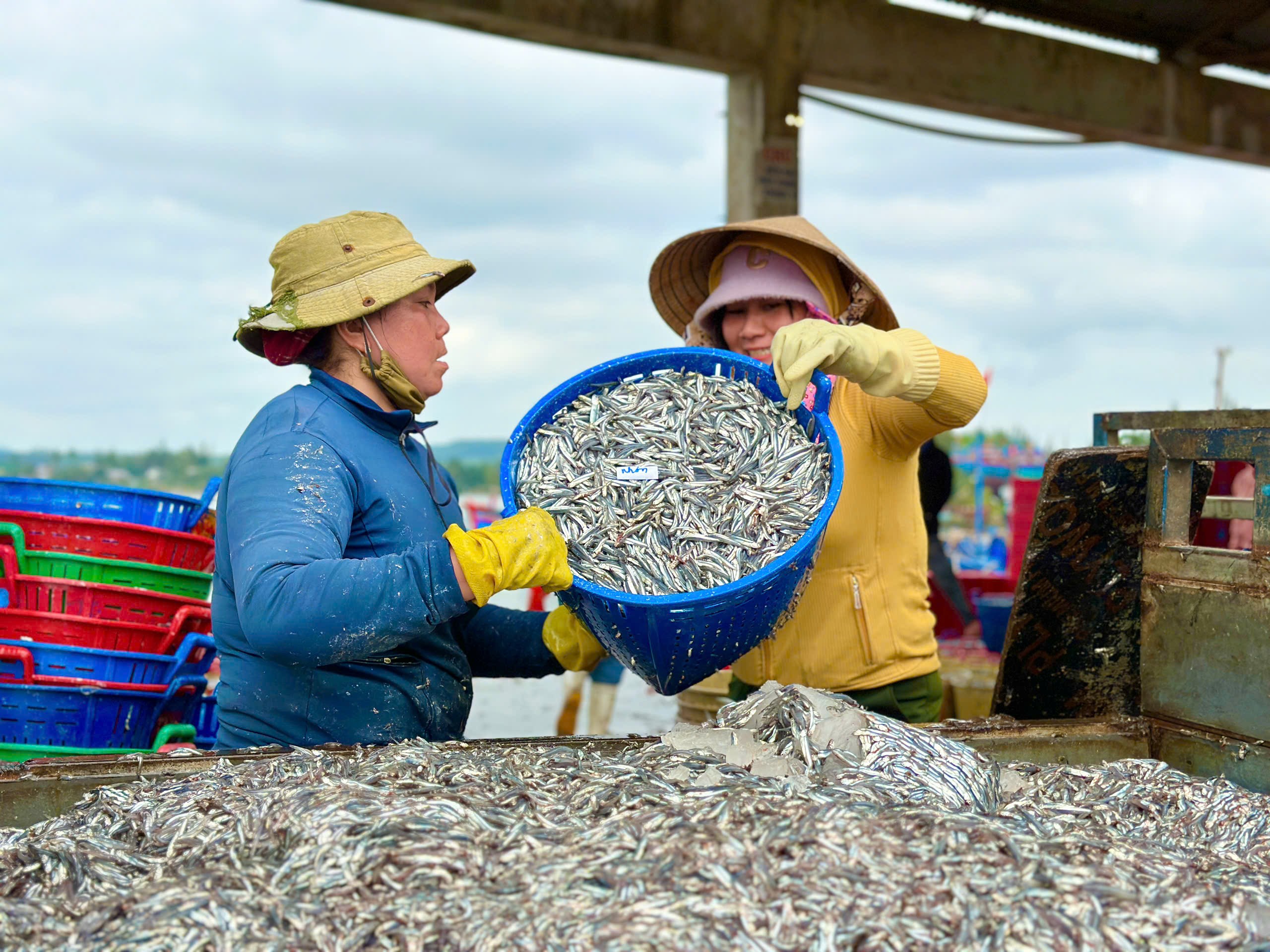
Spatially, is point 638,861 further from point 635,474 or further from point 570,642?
point 570,642

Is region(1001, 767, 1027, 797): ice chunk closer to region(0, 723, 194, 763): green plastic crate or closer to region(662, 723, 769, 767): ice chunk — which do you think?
region(662, 723, 769, 767): ice chunk

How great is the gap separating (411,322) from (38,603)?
1.44 meters

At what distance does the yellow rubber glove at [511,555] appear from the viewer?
2.15 meters

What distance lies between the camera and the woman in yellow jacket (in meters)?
2.64

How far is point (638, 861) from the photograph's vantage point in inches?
64.5

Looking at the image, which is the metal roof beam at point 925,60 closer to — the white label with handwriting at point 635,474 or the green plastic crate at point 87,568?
the green plastic crate at point 87,568

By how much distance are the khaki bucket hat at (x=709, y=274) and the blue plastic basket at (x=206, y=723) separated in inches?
73.5

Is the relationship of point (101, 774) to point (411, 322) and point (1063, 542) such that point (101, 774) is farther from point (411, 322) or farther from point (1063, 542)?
point (1063, 542)

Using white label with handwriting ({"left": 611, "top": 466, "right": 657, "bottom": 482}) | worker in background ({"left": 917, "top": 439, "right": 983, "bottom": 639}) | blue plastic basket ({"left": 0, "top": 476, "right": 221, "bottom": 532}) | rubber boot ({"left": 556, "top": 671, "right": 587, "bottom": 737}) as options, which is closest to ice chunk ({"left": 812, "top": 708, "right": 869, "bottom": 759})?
white label with handwriting ({"left": 611, "top": 466, "right": 657, "bottom": 482})

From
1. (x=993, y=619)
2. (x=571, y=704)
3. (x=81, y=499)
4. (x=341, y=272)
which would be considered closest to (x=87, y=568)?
(x=81, y=499)

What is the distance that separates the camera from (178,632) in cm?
326

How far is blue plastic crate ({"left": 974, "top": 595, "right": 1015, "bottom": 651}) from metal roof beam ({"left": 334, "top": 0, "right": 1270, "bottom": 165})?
3.12 metres

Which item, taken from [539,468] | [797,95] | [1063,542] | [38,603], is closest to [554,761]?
[539,468]

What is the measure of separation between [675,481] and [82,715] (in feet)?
6.06
